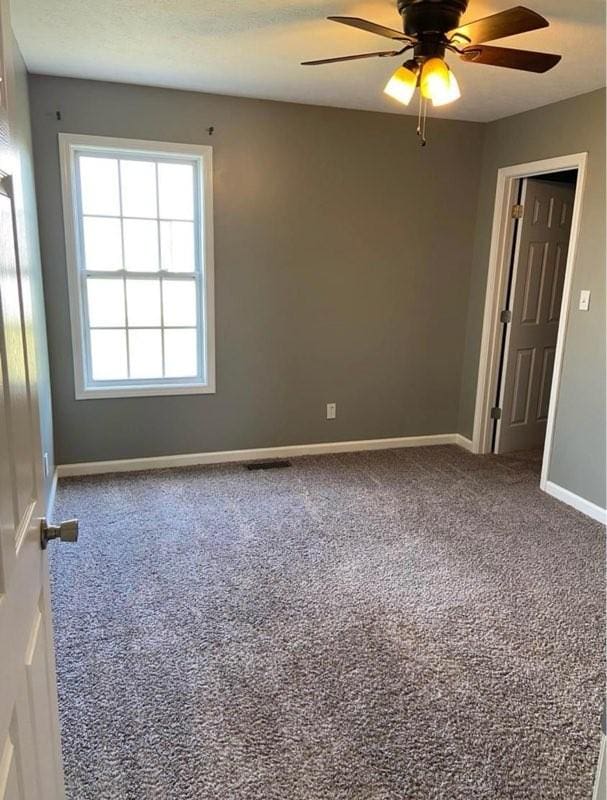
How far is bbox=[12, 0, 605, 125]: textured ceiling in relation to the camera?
2.34m

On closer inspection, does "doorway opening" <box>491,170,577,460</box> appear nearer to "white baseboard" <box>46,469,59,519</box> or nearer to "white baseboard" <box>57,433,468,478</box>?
"white baseboard" <box>57,433,468,478</box>

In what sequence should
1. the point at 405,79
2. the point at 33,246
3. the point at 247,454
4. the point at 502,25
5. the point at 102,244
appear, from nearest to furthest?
the point at 502,25, the point at 405,79, the point at 33,246, the point at 102,244, the point at 247,454

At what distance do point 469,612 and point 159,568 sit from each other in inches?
58.1

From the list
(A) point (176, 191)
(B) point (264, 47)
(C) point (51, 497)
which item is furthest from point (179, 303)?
(B) point (264, 47)

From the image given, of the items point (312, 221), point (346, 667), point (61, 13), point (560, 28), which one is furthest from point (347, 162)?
point (346, 667)

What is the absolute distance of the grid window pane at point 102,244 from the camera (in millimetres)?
3648

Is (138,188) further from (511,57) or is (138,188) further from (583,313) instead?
(583,313)

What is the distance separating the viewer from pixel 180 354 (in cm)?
402

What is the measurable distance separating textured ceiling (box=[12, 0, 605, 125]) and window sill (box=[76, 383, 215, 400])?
1926mm

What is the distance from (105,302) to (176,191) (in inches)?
35.3

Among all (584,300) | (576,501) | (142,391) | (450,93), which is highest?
(450,93)

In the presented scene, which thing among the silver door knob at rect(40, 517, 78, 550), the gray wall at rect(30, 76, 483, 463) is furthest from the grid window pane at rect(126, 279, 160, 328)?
the silver door knob at rect(40, 517, 78, 550)

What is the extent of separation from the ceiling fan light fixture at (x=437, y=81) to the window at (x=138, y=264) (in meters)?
1.89

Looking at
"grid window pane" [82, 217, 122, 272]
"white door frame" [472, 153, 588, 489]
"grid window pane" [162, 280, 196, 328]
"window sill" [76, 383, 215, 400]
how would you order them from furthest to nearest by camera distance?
1. "grid window pane" [162, 280, 196, 328]
2. "window sill" [76, 383, 215, 400]
3. "grid window pane" [82, 217, 122, 272]
4. "white door frame" [472, 153, 588, 489]
